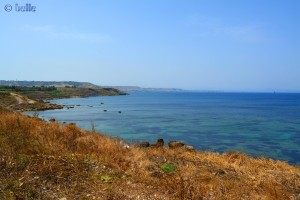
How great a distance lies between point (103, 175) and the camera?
7.75 metres

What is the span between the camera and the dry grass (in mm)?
6773

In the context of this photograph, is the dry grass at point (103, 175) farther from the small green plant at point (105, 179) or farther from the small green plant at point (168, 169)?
the small green plant at point (168, 169)

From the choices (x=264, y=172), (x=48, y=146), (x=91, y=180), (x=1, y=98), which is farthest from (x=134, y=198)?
(x=1, y=98)

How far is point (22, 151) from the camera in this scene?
8.42 m

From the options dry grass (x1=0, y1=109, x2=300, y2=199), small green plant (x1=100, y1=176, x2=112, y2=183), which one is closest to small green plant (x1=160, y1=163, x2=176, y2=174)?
dry grass (x1=0, y1=109, x2=300, y2=199)

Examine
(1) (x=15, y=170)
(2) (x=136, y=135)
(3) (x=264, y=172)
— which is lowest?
(2) (x=136, y=135)

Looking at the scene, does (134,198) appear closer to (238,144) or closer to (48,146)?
(48,146)

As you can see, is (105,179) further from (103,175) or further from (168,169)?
(168,169)

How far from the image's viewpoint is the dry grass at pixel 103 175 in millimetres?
6773

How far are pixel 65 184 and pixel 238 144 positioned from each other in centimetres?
3354

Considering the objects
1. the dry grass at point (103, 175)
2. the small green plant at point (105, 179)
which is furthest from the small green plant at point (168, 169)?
the small green plant at point (105, 179)

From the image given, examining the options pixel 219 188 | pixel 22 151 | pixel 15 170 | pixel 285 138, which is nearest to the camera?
pixel 15 170

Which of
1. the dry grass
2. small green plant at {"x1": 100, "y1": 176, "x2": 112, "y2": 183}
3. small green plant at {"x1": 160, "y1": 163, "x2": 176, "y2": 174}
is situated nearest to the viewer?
the dry grass

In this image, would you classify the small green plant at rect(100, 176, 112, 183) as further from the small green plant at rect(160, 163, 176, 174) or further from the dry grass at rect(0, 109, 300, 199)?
the small green plant at rect(160, 163, 176, 174)
